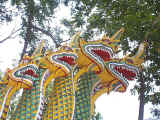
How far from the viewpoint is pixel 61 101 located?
212 inches

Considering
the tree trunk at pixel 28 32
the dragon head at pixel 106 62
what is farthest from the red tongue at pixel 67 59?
the tree trunk at pixel 28 32

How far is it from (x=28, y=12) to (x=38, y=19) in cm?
44

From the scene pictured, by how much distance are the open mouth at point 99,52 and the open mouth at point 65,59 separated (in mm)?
361

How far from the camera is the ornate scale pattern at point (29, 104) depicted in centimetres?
506

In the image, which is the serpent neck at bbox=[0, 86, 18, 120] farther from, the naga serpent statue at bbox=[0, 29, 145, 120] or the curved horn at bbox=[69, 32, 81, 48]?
the curved horn at bbox=[69, 32, 81, 48]

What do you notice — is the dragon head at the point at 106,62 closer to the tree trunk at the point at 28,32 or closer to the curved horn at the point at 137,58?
the curved horn at the point at 137,58

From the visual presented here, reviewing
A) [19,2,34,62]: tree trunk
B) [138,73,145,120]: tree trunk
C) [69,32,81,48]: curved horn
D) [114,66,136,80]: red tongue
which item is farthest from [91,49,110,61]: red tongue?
[19,2,34,62]: tree trunk

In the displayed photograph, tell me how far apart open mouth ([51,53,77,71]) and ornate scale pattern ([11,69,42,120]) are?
629mm

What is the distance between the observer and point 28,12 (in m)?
8.08

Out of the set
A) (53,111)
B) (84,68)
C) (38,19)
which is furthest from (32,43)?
(53,111)

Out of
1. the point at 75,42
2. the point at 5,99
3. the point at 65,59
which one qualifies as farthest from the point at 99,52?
the point at 5,99

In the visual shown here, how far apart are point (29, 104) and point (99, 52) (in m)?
1.99

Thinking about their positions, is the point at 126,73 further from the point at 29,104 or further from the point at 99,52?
the point at 29,104

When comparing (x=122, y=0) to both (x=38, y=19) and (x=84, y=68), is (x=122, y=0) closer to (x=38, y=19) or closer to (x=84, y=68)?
(x=84, y=68)
